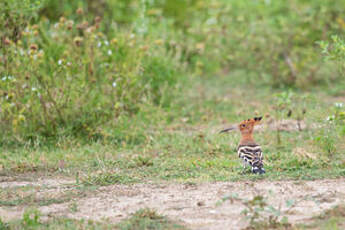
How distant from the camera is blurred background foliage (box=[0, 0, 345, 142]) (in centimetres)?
712

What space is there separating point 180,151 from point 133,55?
2.05 metres

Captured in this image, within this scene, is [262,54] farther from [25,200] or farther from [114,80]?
[25,200]

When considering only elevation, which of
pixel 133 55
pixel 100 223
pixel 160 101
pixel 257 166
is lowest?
pixel 100 223

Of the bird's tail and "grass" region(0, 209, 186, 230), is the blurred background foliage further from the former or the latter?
"grass" region(0, 209, 186, 230)

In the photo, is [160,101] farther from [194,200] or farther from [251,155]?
[194,200]

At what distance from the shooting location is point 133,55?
8.59m

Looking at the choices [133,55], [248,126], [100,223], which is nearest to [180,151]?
[248,126]

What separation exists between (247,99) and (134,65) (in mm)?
2339

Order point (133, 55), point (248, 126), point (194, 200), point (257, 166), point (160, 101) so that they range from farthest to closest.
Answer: point (133, 55), point (160, 101), point (248, 126), point (257, 166), point (194, 200)

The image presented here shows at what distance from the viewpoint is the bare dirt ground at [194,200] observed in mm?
4539

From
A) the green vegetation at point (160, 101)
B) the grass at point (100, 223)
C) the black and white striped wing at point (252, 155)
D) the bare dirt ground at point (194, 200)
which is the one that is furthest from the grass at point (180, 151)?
the grass at point (100, 223)

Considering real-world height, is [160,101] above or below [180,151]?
above

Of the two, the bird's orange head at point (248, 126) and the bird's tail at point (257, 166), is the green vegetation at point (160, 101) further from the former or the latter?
the bird's orange head at point (248, 126)

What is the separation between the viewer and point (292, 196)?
4.95 m
